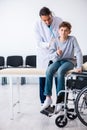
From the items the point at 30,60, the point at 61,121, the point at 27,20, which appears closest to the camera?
the point at 61,121

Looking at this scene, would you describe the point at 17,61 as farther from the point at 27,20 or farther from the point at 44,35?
the point at 44,35

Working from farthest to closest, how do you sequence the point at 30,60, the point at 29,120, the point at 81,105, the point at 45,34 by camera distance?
the point at 30,60 < the point at 45,34 < the point at 29,120 < the point at 81,105

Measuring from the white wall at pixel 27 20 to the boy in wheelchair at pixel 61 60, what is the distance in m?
3.36

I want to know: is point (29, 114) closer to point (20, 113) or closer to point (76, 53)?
point (20, 113)

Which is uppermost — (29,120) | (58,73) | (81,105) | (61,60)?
(61,60)

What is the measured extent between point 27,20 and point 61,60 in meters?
3.60

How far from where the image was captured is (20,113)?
3.81 metres

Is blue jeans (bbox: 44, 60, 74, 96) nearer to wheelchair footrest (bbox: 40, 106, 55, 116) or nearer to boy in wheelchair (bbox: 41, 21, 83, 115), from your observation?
boy in wheelchair (bbox: 41, 21, 83, 115)

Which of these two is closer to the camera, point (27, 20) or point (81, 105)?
point (81, 105)

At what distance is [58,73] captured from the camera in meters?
3.24

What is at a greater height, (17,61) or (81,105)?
(17,61)

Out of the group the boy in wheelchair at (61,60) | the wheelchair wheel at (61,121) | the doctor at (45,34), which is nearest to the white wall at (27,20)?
the doctor at (45,34)

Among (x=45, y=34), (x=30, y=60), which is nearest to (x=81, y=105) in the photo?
(x=45, y=34)

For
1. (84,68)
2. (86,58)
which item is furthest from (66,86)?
(86,58)
